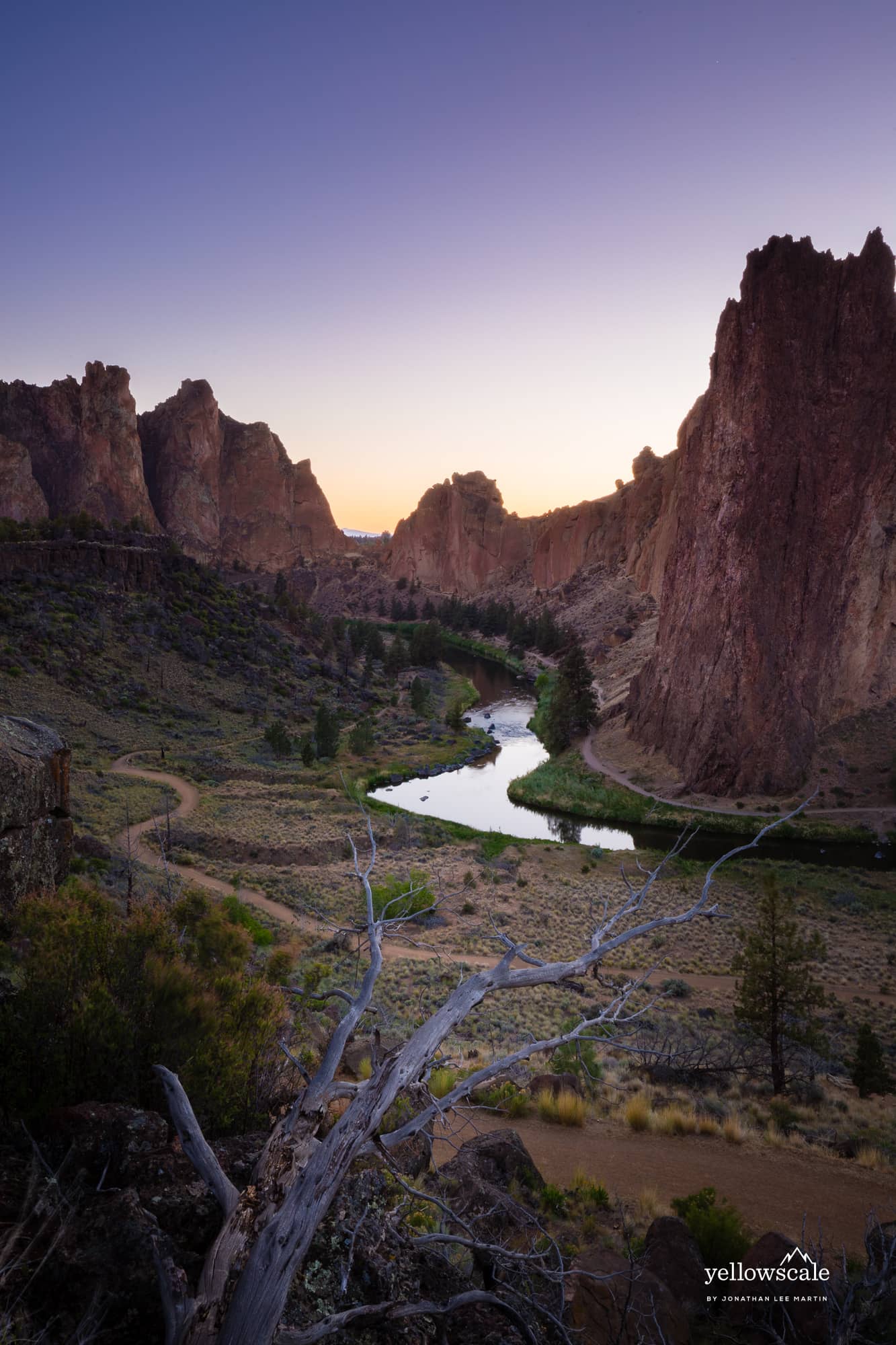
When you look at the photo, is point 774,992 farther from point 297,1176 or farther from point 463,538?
point 463,538

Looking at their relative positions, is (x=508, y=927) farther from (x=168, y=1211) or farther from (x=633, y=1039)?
(x=168, y=1211)

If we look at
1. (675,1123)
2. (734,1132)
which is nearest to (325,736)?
(675,1123)

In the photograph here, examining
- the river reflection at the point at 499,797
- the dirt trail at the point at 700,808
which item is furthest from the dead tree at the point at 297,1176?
the dirt trail at the point at 700,808

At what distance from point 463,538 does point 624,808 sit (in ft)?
417

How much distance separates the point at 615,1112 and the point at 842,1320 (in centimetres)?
697

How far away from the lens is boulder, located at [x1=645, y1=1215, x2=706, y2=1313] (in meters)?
5.30

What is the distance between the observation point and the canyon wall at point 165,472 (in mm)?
107438

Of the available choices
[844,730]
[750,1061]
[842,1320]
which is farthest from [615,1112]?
[844,730]

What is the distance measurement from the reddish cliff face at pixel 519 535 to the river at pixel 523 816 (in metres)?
49.3

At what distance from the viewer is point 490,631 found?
110 m

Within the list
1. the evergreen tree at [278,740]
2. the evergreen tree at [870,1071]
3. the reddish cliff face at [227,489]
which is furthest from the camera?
the reddish cliff face at [227,489]

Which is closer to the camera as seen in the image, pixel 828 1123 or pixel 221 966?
pixel 221 966

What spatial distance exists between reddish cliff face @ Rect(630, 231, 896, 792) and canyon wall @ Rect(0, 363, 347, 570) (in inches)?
3484

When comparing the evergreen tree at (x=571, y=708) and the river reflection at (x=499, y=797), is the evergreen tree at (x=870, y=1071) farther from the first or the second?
the evergreen tree at (x=571, y=708)
